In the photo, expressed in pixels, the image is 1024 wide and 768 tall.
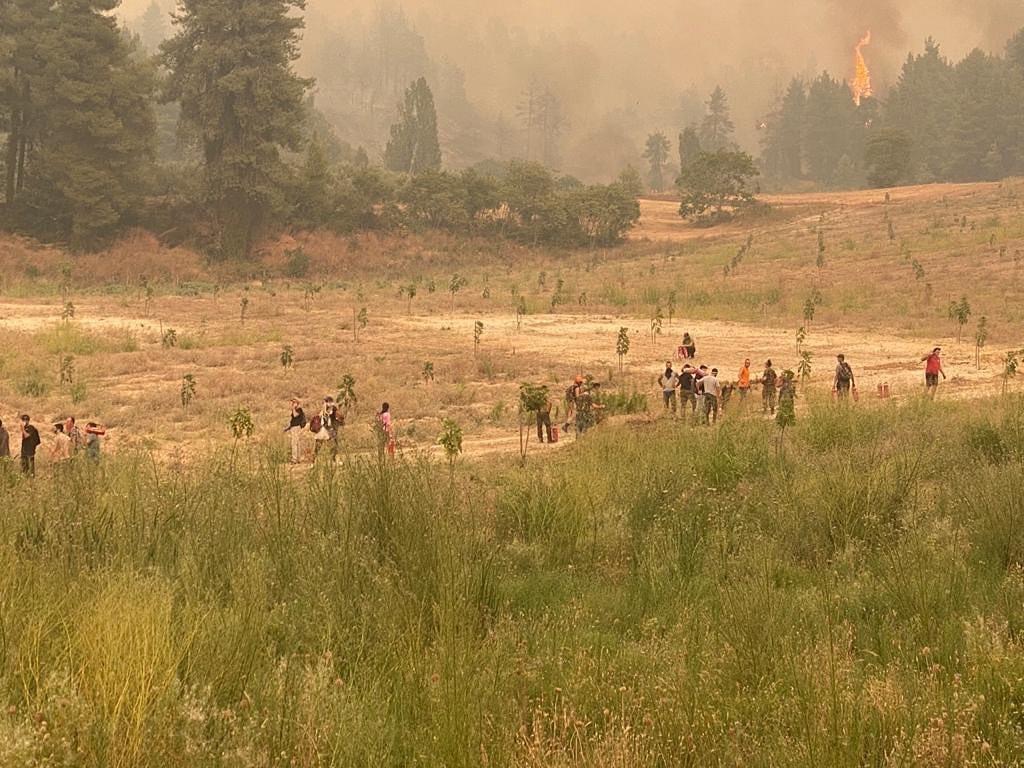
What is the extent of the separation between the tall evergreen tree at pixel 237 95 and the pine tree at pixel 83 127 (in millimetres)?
3267

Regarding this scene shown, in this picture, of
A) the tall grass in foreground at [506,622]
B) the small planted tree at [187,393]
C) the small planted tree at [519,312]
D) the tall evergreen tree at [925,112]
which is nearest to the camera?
the tall grass in foreground at [506,622]

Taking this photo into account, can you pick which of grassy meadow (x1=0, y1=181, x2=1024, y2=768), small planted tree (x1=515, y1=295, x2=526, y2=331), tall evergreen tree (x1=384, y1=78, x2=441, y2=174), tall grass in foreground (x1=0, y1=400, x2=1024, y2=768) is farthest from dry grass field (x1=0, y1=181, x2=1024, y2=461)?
tall evergreen tree (x1=384, y1=78, x2=441, y2=174)

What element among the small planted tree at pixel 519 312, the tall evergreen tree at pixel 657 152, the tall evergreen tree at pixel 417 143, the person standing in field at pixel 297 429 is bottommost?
the person standing in field at pixel 297 429

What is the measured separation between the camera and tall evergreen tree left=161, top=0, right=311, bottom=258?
56500mm

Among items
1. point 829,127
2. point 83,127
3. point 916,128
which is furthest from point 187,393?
point 829,127

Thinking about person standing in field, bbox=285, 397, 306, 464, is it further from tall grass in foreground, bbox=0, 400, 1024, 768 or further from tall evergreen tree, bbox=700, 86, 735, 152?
tall evergreen tree, bbox=700, 86, 735, 152

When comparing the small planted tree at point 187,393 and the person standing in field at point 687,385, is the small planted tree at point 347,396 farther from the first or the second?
the person standing in field at point 687,385

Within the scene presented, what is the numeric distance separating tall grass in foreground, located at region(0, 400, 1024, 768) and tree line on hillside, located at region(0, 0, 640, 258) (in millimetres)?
52624

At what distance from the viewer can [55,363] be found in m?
25.7

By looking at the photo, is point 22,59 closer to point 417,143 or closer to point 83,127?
point 83,127

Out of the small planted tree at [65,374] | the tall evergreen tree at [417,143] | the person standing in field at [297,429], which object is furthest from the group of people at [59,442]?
the tall evergreen tree at [417,143]

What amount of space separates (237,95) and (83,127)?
383 inches

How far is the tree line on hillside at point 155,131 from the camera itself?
53.6m

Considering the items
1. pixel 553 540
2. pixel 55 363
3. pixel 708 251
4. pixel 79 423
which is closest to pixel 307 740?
pixel 553 540
